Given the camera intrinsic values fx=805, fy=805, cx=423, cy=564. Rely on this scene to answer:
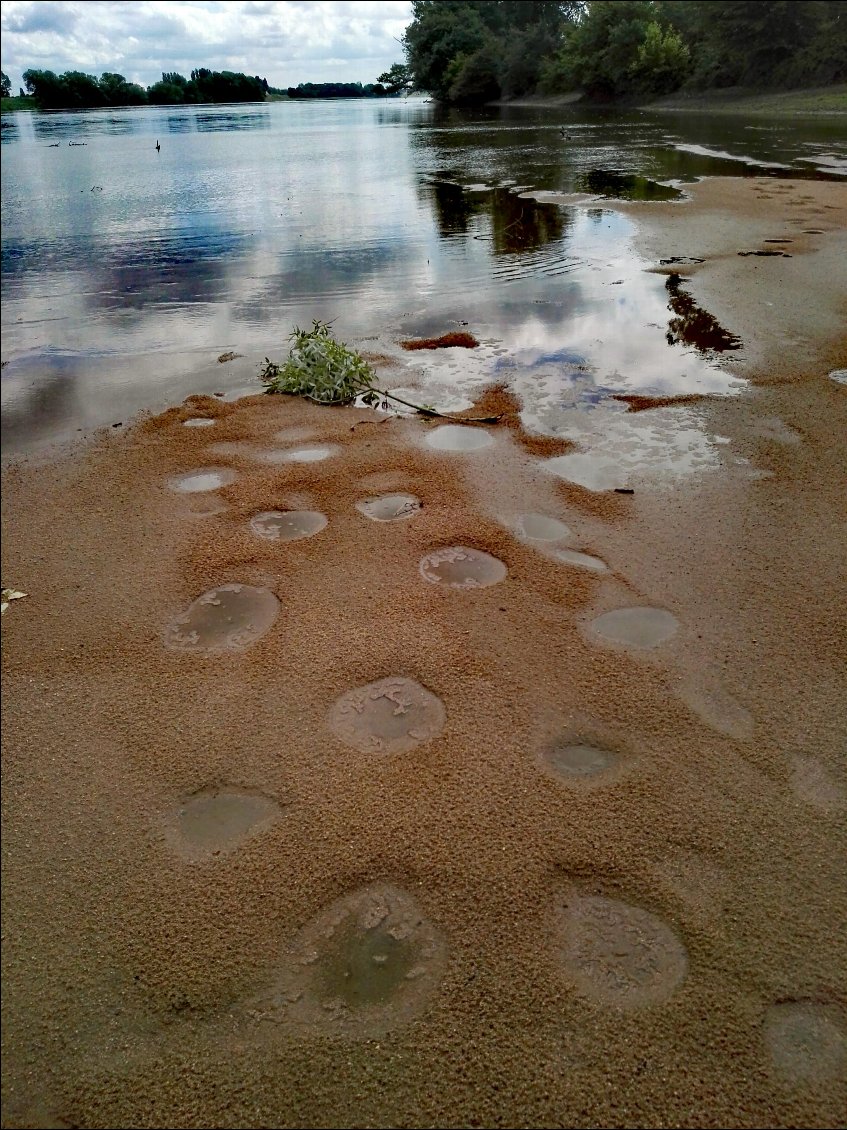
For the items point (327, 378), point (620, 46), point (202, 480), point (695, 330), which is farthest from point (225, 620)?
point (620, 46)

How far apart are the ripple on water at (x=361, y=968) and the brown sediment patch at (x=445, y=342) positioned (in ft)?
23.1

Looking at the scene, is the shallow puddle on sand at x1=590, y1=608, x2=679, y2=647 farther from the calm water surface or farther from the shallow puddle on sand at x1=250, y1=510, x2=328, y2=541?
the calm water surface

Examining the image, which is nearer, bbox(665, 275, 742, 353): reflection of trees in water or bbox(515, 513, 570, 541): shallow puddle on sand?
bbox(515, 513, 570, 541): shallow puddle on sand

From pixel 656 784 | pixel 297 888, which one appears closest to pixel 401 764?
pixel 297 888

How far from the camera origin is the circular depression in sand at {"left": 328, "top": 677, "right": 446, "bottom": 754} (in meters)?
A: 3.23

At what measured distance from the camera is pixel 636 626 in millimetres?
3973

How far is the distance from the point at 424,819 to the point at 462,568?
183cm

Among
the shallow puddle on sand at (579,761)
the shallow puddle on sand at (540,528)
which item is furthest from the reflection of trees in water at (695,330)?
the shallow puddle on sand at (579,761)

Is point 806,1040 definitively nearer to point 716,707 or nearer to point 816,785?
point 816,785

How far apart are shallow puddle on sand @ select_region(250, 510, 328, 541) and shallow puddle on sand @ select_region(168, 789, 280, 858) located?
6.59ft

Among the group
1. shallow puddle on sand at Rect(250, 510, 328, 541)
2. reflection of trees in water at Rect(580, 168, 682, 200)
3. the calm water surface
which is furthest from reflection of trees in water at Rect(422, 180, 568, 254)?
shallow puddle on sand at Rect(250, 510, 328, 541)

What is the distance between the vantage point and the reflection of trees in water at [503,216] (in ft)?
48.6

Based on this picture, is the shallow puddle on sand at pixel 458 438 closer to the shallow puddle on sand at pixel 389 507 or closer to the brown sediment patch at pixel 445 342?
the shallow puddle on sand at pixel 389 507

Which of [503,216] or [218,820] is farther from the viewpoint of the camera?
[503,216]
